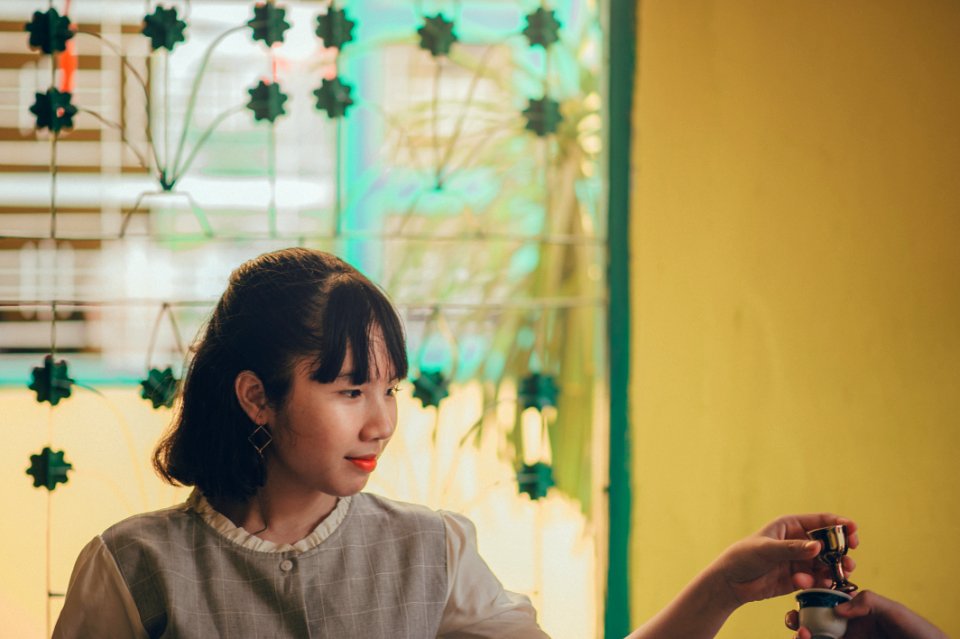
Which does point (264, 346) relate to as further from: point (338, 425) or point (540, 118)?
point (540, 118)

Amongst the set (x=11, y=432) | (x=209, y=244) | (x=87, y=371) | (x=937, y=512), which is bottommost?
(x=937, y=512)

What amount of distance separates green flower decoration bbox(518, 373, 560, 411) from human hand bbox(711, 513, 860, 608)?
0.62 m

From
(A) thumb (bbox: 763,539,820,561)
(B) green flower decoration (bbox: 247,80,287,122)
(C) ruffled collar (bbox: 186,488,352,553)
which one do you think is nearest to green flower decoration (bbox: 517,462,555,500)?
(C) ruffled collar (bbox: 186,488,352,553)

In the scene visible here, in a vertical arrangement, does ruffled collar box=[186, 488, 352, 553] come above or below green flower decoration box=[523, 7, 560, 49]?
below

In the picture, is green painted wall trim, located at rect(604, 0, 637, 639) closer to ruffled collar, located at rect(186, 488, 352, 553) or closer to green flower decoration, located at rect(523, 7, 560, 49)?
green flower decoration, located at rect(523, 7, 560, 49)

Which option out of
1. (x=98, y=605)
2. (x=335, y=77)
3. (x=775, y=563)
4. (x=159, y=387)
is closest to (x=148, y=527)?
(x=98, y=605)

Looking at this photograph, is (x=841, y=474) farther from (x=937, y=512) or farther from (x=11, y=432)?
(x=11, y=432)

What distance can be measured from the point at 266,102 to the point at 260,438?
2.27 feet

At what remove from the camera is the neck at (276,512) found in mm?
1124

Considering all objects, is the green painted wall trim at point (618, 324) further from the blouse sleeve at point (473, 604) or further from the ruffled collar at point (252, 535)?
the ruffled collar at point (252, 535)

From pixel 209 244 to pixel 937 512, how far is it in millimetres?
1391

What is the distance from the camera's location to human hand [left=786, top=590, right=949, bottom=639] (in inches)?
40.1

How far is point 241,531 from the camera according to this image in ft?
3.64

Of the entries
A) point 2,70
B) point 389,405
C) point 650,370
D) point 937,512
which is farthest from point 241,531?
point 937,512
